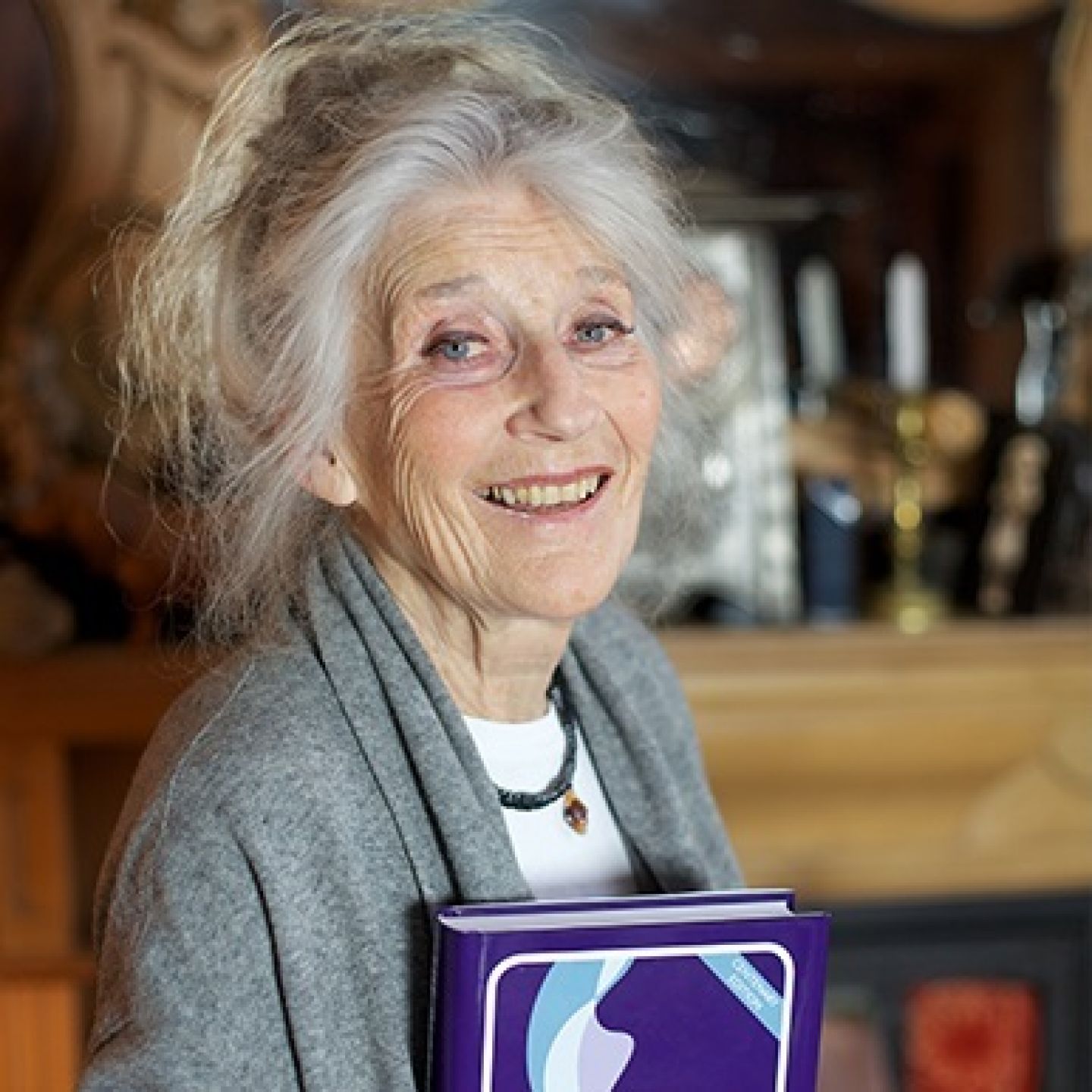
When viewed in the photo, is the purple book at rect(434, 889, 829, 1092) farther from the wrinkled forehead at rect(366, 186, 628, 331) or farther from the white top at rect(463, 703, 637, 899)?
the wrinkled forehead at rect(366, 186, 628, 331)

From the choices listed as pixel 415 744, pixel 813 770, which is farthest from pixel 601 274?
pixel 813 770

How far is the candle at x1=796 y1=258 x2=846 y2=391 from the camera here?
8.95ft

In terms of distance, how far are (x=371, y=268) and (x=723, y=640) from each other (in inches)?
55.9

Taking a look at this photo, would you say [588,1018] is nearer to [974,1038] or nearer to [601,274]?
[601,274]

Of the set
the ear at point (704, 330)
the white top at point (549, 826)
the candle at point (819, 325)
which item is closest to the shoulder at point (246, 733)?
the white top at point (549, 826)

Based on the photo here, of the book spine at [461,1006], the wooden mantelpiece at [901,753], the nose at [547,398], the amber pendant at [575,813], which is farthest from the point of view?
the wooden mantelpiece at [901,753]

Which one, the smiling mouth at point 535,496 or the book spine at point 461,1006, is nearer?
the book spine at point 461,1006

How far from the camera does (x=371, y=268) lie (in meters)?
1.14

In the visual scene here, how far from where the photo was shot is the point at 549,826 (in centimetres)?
122

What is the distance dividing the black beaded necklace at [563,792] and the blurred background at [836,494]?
1.02 m

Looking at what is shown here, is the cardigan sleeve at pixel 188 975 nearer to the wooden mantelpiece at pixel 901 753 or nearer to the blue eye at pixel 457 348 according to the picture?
the blue eye at pixel 457 348

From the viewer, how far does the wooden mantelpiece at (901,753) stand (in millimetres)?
2518

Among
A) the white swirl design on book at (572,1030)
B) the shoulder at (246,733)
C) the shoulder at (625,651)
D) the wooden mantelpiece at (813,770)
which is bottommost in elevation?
the wooden mantelpiece at (813,770)

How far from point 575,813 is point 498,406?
0.86ft
